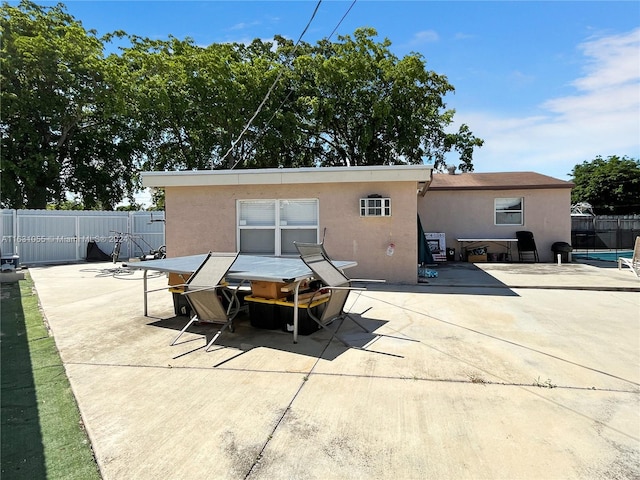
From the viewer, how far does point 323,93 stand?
21188 mm

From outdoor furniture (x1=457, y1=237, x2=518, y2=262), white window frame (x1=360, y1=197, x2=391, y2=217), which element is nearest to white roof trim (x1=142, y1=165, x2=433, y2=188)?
white window frame (x1=360, y1=197, x2=391, y2=217)

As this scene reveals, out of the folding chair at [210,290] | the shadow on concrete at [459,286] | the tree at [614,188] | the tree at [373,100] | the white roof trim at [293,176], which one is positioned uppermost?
the tree at [373,100]

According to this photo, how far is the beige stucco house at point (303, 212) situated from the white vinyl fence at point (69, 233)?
7.70 meters

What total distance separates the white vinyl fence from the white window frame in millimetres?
11286

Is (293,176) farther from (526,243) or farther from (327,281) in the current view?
(526,243)

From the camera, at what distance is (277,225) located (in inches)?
369

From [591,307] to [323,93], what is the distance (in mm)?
17808

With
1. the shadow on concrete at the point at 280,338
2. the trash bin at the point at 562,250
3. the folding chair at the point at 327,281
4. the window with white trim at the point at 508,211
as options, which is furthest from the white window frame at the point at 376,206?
the trash bin at the point at 562,250

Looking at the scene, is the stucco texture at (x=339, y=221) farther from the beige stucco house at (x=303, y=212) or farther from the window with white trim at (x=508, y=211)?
the window with white trim at (x=508, y=211)

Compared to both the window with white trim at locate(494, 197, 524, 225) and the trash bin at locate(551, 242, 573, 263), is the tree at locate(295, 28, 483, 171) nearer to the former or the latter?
the window with white trim at locate(494, 197, 524, 225)

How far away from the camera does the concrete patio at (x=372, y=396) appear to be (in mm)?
2389

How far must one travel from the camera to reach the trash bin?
1371cm

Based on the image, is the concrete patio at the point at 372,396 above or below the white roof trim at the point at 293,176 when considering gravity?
below

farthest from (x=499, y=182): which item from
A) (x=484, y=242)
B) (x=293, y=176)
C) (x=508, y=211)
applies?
(x=293, y=176)
